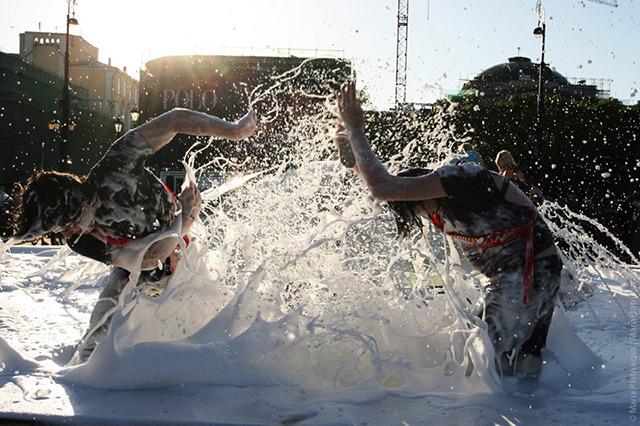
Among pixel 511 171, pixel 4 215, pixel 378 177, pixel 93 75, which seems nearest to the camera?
pixel 378 177

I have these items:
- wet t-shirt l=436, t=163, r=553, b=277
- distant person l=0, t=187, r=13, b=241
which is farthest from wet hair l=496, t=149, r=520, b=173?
distant person l=0, t=187, r=13, b=241

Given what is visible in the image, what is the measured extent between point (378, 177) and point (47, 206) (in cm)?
160

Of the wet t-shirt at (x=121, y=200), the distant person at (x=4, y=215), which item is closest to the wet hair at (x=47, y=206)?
the wet t-shirt at (x=121, y=200)

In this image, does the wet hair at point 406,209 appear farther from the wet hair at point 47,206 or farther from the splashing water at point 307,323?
the wet hair at point 47,206

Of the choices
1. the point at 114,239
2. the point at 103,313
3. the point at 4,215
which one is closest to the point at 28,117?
the point at 4,215

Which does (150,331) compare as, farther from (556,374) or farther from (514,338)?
(556,374)

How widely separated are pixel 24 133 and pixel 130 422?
4087 cm

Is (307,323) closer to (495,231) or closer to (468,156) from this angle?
(495,231)

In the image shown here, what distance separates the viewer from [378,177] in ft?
8.08

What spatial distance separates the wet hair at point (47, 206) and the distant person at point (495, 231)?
1.41 metres

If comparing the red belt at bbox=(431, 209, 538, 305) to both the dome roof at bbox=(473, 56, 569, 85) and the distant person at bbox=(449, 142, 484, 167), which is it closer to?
the distant person at bbox=(449, 142, 484, 167)

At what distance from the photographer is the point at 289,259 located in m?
2.91

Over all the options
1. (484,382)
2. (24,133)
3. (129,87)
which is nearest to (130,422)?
(484,382)

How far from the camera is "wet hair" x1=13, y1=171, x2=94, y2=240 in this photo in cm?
258
